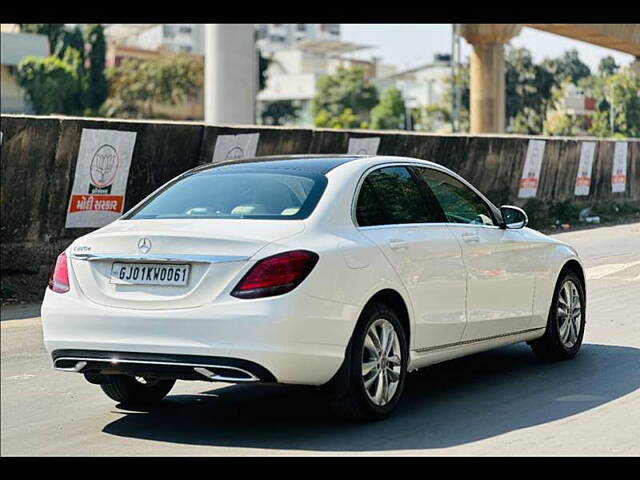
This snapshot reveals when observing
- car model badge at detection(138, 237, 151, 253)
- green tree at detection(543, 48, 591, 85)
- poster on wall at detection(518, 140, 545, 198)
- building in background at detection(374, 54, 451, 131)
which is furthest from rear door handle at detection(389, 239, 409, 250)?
building in background at detection(374, 54, 451, 131)

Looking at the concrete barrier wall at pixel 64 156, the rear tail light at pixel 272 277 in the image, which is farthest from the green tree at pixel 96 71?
the rear tail light at pixel 272 277

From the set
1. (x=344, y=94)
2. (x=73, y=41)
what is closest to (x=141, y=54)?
(x=73, y=41)

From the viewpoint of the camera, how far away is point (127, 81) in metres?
113

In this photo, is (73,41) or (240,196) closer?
(240,196)

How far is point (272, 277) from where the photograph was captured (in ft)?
21.8

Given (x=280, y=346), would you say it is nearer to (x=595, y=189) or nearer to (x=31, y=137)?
(x=31, y=137)

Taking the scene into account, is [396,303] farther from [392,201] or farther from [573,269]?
[573,269]

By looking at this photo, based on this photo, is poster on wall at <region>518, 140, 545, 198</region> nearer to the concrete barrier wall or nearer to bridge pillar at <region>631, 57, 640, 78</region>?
the concrete barrier wall

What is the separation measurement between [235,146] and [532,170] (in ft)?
34.7

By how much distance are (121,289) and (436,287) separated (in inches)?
78.9

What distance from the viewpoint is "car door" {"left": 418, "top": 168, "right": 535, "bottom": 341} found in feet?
27.1

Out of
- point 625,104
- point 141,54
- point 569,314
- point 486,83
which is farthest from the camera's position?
point 141,54

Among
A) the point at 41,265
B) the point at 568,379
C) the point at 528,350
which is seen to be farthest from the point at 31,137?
the point at 568,379
